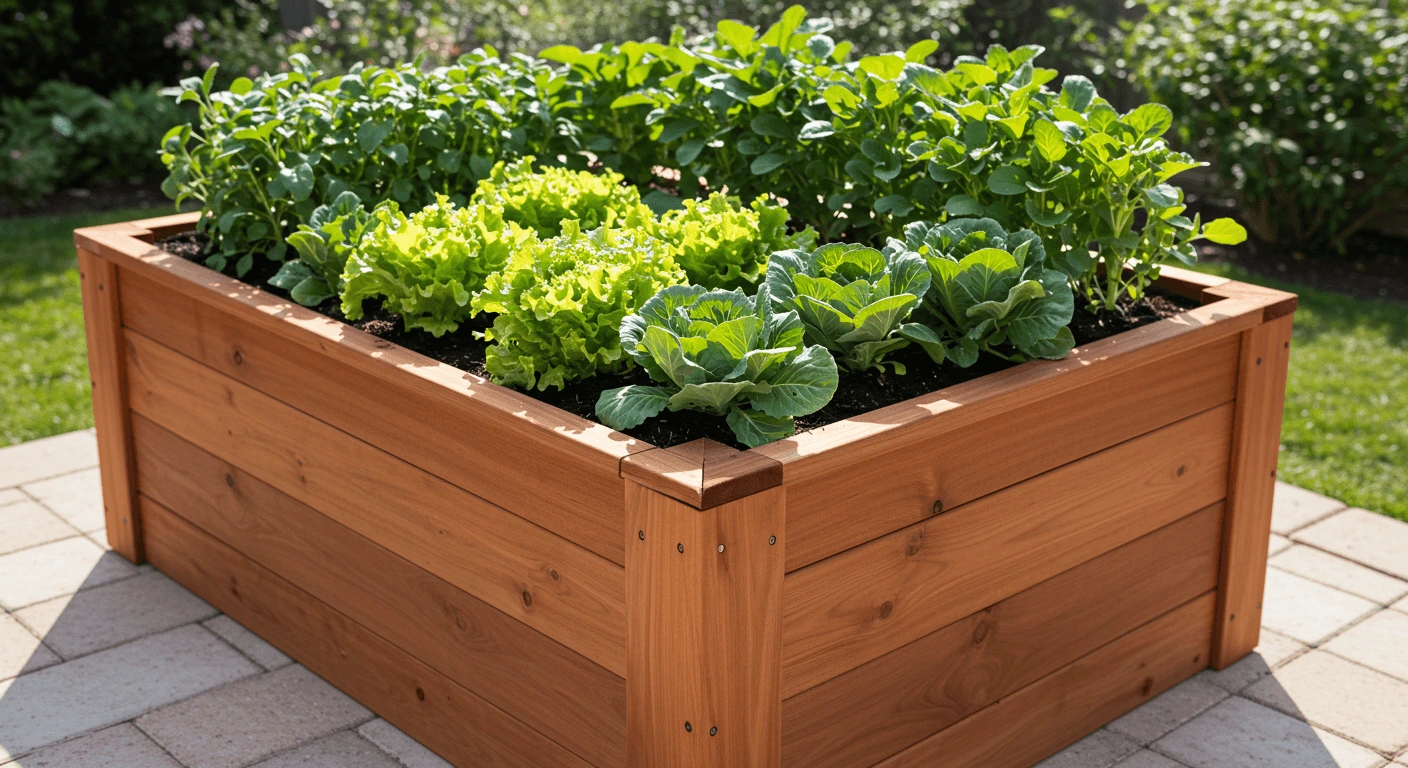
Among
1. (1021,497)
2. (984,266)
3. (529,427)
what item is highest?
(984,266)

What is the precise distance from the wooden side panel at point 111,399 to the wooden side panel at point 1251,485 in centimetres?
258

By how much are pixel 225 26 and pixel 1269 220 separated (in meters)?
5.90

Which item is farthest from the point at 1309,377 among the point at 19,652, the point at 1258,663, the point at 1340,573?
the point at 19,652

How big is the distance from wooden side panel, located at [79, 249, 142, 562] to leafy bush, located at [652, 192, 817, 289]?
1.43m

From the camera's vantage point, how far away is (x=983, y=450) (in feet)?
7.13

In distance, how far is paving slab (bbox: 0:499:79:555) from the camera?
3371 millimetres

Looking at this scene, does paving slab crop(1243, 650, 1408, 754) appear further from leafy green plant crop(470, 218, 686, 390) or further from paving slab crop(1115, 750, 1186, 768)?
leafy green plant crop(470, 218, 686, 390)

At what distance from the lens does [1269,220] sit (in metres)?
6.16

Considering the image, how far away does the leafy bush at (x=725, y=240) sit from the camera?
8.23ft

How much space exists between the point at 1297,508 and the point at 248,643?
2818 mm

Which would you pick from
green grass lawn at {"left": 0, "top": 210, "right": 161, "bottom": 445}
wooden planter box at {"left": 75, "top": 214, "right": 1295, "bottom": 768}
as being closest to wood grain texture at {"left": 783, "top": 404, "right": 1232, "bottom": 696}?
wooden planter box at {"left": 75, "top": 214, "right": 1295, "bottom": 768}

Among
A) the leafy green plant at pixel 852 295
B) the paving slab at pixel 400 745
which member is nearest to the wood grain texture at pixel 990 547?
the leafy green plant at pixel 852 295

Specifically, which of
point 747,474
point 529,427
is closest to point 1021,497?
point 747,474

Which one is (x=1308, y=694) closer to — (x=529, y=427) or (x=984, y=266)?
(x=984, y=266)
